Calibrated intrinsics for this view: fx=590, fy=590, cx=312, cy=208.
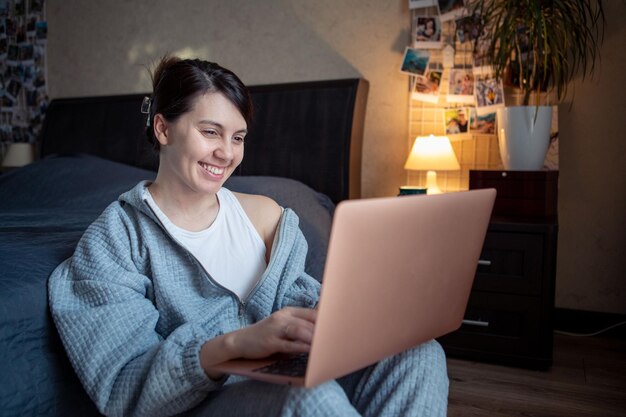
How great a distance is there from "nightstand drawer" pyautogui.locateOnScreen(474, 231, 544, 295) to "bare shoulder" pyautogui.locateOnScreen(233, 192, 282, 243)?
1150 mm

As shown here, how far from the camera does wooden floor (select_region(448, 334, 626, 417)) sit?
Result: 6.12ft

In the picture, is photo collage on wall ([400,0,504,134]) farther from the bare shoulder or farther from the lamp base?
the bare shoulder

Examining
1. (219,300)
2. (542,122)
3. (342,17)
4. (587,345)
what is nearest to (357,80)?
(342,17)

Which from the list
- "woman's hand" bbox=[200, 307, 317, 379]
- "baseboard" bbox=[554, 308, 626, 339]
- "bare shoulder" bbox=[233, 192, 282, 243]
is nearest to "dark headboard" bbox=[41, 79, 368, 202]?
"baseboard" bbox=[554, 308, 626, 339]

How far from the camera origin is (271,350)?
84 centimetres

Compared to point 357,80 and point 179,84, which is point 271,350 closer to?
point 179,84

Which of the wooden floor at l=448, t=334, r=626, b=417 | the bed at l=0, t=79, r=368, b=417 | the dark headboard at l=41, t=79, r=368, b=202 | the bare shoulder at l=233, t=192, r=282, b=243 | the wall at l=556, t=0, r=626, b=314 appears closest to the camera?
the bed at l=0, t=79, r=368, b=417

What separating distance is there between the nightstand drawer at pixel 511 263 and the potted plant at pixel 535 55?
0.34 metres

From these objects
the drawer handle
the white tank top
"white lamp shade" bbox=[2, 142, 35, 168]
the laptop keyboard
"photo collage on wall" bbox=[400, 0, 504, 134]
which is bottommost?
the drawer handle

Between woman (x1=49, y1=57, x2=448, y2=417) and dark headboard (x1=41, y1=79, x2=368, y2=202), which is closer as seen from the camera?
woman (x1=49, y1=57, x2=448, y2=417)

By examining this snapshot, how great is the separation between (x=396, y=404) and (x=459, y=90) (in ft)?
6.64

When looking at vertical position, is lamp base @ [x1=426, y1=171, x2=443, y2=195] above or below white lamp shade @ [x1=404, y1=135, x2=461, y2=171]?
below

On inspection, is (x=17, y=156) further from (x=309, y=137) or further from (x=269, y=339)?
(x=269, y=339)

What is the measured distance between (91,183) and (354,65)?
1.32m
